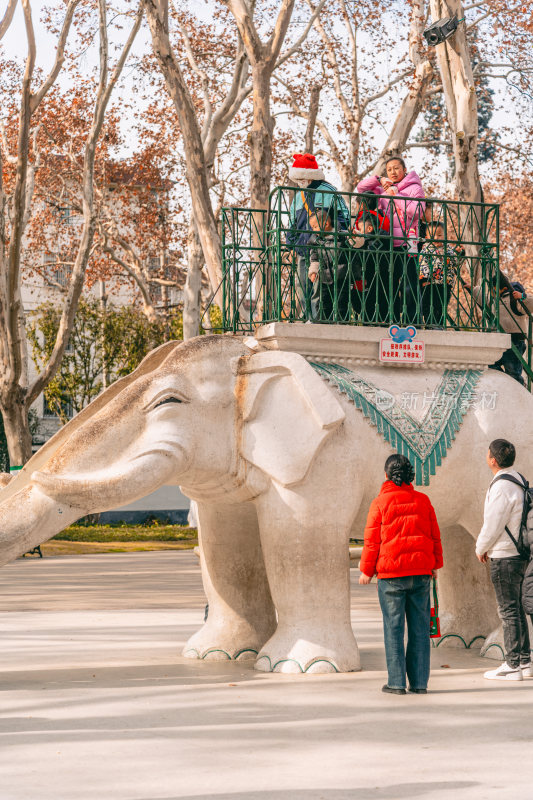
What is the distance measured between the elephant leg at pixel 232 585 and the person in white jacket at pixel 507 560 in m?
1.60

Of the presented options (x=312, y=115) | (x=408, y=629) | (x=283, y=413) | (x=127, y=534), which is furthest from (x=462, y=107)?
(x=127, y=534)

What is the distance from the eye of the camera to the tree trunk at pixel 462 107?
14094 millimetres

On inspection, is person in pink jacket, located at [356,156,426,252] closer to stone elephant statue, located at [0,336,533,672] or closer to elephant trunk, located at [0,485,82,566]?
stone elephant statue, located at [0,336,533,672]

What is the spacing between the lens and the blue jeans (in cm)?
649

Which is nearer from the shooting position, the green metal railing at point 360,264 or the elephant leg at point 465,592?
the green metal railing at point 360,264

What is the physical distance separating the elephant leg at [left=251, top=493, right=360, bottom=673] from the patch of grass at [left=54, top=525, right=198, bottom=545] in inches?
606

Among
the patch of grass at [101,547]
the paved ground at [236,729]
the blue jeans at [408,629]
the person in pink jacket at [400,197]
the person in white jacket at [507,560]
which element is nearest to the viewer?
the paved ground at [236,729]

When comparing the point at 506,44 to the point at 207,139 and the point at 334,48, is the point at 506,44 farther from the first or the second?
the point at 207,139

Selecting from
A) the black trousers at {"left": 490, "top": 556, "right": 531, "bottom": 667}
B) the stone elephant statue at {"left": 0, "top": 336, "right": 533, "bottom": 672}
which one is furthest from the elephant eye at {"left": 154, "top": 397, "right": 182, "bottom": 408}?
the black trousers at {"left": 490, "top": 556, "right": 531, "bottom": 667}

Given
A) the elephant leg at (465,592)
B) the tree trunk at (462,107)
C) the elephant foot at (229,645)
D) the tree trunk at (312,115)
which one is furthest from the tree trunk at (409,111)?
the elephant foot at (229,645)

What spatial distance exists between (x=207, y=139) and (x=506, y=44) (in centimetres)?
543

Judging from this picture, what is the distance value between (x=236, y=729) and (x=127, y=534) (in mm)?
18672

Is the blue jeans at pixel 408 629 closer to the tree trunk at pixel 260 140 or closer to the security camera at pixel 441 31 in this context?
the security camera at pixel 441 31

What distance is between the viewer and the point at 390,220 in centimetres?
786
